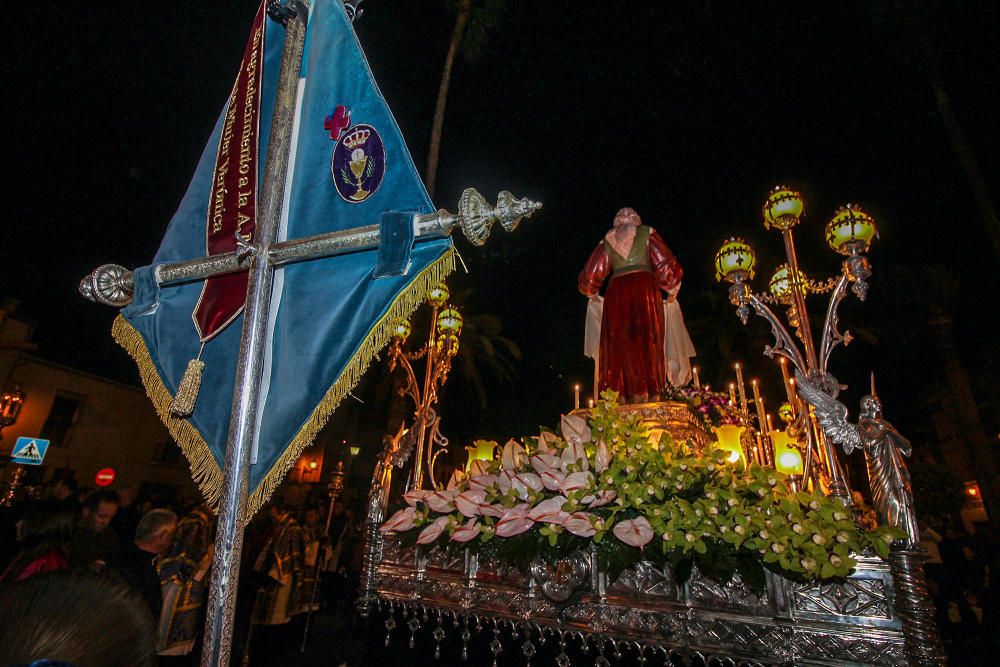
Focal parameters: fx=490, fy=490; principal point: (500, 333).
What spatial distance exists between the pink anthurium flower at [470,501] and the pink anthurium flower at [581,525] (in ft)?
2.08

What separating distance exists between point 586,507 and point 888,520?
5.26ft

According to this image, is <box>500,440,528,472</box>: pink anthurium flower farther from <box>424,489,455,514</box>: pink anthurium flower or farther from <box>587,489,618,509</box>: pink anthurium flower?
<box>587,489,618,509</box>: pink anthurium flower

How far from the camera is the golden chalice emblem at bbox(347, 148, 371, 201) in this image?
2.27 m

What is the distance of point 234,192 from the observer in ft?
8.42

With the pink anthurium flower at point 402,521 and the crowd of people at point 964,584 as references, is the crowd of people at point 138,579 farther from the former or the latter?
the crowd of people at point 964,584

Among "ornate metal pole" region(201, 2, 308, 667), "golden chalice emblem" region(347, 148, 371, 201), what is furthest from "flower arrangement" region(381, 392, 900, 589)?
"golden chalice emblem" region(347, 148, 371, 201)

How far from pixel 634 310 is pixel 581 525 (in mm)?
3628

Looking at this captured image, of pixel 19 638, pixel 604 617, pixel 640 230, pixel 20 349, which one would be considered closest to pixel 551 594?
pixel 604 617

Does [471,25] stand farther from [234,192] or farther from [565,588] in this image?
[565,588]

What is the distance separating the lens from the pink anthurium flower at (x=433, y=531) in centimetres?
323

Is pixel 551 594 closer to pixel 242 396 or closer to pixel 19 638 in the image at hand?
pixel 242 396

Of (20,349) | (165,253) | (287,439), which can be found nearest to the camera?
(287,439)

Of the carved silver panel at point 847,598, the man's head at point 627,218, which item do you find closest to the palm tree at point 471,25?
the man's head at point 627,218

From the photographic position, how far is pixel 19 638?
1.08 meters
